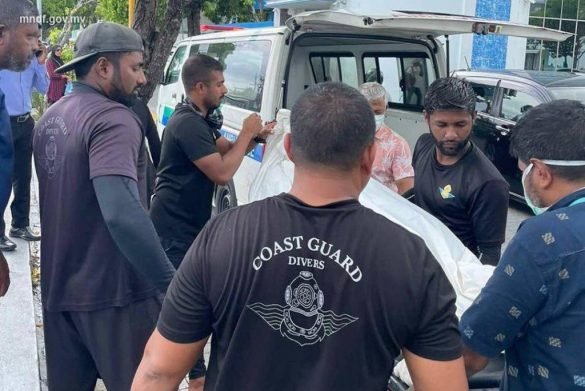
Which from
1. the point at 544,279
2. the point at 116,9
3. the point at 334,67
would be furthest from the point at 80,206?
the point at 116,9

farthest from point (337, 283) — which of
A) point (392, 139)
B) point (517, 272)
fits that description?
point (392, 139)

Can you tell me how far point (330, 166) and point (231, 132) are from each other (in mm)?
4843

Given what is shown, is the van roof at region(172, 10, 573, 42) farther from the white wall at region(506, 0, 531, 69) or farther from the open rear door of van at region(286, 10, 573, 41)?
the white wall at region(506, 0, 531, 69)

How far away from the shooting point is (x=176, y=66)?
29.1ft

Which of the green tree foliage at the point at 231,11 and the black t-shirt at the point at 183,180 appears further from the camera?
the green tree foliage at the point at 231,11

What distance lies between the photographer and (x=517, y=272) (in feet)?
5.49

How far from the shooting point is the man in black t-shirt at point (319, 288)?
153 cm

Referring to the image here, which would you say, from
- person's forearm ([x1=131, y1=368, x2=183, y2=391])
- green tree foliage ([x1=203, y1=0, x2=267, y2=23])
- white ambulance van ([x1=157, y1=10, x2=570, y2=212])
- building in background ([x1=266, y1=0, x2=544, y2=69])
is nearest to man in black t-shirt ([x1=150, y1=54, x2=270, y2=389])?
white ambulance van ([x1=157, y1=10, x2=570, y2=212])

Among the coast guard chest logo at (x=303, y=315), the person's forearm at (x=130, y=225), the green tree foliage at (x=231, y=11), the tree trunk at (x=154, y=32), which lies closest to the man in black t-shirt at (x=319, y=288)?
the coast guard chest logo at (x=303, y=315)

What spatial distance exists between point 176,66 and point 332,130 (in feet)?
25.0

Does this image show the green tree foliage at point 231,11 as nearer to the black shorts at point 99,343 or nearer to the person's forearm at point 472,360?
the black shorts at point 99,343

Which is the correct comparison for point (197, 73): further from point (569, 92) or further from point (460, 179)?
point (569, 92)

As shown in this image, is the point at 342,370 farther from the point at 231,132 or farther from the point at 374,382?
the point at 231,132

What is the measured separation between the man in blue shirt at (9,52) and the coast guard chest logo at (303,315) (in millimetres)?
1493
